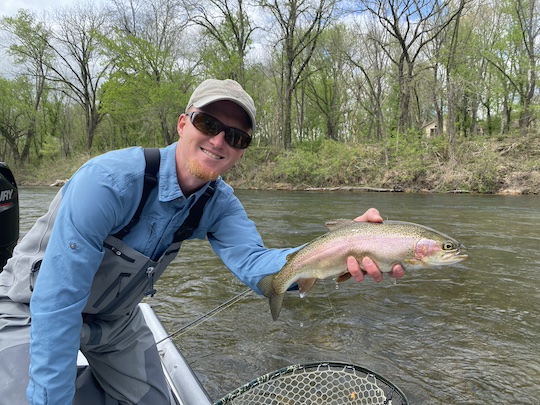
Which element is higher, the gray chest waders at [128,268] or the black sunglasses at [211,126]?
the black sunglasses at [211,126]

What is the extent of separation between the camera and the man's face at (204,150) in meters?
2.18

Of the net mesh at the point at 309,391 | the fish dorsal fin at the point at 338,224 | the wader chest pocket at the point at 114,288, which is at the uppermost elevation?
the fish dorsal fin at the point at 338,224

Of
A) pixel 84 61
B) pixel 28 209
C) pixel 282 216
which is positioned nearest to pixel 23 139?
pixel 84 61

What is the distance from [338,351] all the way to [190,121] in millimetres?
2626

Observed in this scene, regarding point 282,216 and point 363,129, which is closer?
point 282,216

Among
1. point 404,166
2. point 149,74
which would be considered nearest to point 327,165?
point 404,166

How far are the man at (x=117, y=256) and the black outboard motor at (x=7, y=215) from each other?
1.72 meters

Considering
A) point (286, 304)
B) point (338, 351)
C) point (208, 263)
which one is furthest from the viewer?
point (208, 263)

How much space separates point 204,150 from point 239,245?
695 millimetres

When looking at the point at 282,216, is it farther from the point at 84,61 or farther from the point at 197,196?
the point at 84,61

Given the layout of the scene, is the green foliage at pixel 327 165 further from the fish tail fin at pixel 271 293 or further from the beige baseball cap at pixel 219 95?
the beige baseball cap at pixel 219 95

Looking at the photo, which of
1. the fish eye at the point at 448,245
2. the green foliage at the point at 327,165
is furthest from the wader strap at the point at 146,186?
the green foliage at the point at 327,165

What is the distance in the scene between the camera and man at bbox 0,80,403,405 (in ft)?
5.56

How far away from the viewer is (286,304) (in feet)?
16.1
